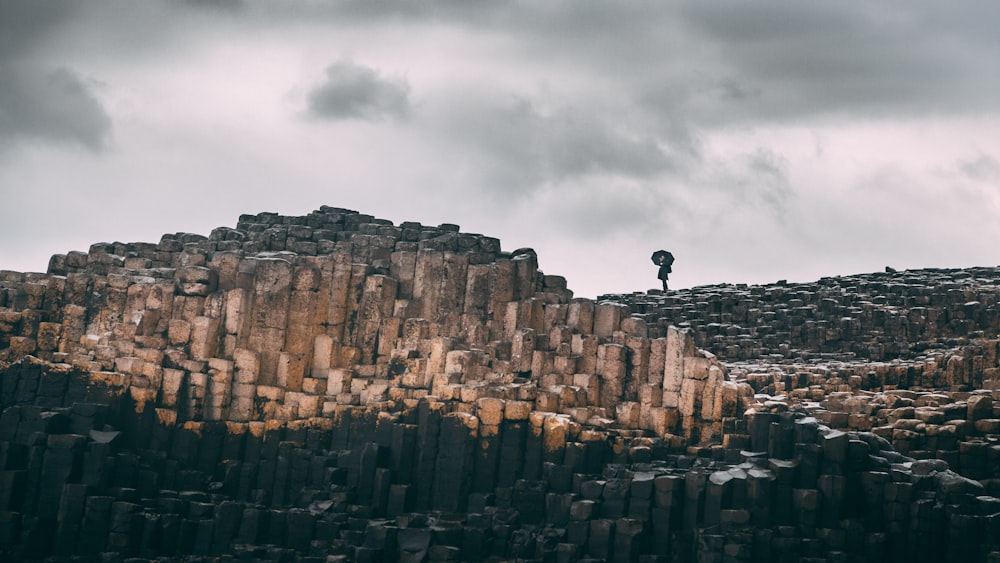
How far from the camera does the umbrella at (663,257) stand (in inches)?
2288

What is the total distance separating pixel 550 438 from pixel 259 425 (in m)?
8.78

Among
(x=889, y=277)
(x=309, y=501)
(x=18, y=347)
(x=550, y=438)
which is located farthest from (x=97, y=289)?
(x=889, y=277)

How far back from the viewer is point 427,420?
1602 inches

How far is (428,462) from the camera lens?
40.5 m

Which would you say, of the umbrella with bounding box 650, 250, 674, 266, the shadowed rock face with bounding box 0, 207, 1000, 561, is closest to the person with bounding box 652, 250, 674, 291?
the umbrella with bounding box 650, 250, 674, 266

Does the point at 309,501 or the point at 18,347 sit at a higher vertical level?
the point at 18,347

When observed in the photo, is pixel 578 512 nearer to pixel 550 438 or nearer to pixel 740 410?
pixel 550 438

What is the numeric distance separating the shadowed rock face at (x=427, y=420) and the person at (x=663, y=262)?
11.6 meters

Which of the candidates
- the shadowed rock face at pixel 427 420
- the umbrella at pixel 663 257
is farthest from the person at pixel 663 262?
the shadowed rock face at pixel 427 420

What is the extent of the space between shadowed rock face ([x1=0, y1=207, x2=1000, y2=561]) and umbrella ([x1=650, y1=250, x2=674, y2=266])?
1194cm

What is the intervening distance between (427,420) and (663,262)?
19868 mm

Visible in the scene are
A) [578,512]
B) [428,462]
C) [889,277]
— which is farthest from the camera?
[889,277]

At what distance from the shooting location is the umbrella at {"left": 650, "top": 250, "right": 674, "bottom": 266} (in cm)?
5812

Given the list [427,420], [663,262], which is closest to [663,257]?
[663,262]
